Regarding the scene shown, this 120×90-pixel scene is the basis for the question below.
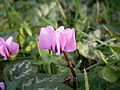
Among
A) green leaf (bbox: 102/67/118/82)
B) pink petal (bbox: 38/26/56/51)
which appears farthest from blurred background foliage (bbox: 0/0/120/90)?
pink petal (bbox: 38/26/56/51)

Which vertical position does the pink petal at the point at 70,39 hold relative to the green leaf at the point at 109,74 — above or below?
above

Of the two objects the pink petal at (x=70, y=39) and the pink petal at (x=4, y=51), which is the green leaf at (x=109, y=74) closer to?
the pink petal at (x=70, y=39)

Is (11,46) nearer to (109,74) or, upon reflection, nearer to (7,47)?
(7,47)

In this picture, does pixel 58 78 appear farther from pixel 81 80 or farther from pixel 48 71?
pixel 48 71

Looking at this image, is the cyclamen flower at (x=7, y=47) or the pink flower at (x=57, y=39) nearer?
the pink flower at (x=57, y=39)

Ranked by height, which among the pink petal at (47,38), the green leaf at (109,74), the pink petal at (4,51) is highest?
the pink petal at (47,38)

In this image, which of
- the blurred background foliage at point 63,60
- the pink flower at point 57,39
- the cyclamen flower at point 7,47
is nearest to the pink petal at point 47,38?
the pink flower at point 57,39

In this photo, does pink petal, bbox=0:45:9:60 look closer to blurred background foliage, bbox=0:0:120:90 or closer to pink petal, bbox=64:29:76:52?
blurred background foliage, bbox=0:0:120:90
